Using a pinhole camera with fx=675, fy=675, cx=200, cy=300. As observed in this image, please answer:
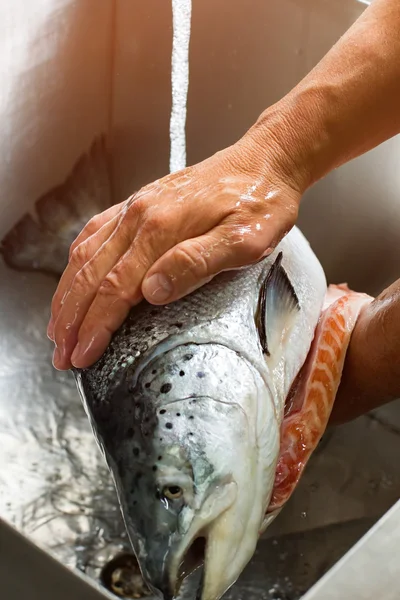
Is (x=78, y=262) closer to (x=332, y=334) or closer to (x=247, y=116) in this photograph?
(x=332, y=334)

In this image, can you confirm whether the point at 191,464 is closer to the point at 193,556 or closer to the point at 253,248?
the point at 193,556

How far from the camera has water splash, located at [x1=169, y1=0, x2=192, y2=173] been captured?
1213mm

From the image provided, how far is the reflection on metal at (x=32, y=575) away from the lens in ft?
2.21

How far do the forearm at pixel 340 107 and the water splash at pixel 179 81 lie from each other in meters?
0.44

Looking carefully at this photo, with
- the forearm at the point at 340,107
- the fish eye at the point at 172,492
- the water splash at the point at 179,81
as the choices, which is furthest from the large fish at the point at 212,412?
the water splash at the point at 179,81

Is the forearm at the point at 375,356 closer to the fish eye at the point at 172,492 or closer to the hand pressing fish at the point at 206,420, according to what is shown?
the hand pressing fish at the point at 206,420

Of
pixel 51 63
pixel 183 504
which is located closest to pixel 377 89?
pixel 183 504

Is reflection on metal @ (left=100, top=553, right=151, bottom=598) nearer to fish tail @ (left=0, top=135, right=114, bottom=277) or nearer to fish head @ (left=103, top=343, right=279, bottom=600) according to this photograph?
fish head @ (left=103, top=343, right=279, bottom=600)

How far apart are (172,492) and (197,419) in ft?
0.21

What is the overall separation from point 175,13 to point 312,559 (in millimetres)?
936

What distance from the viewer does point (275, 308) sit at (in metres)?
0.68

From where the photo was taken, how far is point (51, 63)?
4.03 ft

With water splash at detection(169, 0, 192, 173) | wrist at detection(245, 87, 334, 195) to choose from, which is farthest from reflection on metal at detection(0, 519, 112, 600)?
water splash at detection(169, 0, 192, 173)

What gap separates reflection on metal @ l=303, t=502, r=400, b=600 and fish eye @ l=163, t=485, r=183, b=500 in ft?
0.54
